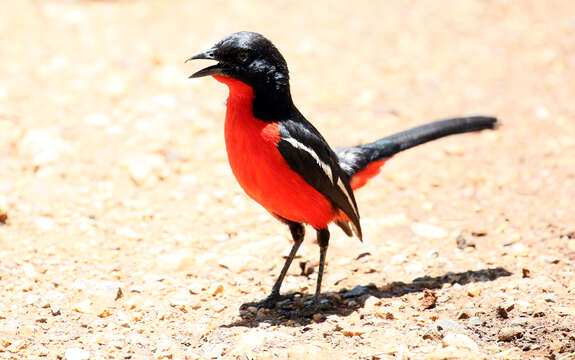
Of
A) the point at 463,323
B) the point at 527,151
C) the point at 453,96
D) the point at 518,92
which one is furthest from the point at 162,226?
the point at 518,92

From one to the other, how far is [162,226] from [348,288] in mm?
1641

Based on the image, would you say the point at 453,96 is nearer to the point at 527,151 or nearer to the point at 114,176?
the point at 527,151

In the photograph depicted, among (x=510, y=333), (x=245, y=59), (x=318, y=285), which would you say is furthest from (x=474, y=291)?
(x=245, y=59)

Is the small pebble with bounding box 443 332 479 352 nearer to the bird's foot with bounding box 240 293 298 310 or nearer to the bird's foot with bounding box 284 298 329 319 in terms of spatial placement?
the bird's foot with bounding box 284 298 329 319

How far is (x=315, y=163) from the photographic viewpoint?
179 inches

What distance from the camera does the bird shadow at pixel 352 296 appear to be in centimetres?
462

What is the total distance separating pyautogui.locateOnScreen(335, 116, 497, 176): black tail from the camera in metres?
5.29

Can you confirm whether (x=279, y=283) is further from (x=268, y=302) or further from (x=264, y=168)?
(x=264, y=168)

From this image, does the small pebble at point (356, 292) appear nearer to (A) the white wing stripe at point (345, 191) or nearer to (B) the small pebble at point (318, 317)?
(B) the small pebble at point (318, 317)

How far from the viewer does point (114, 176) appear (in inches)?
251

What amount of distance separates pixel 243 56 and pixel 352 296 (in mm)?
1810

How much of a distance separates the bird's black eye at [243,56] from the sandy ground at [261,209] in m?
1.61

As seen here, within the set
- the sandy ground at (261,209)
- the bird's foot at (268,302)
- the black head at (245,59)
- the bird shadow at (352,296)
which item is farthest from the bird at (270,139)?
the sandy ground at (261,209)

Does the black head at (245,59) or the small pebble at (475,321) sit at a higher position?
the black head at (245,59)
